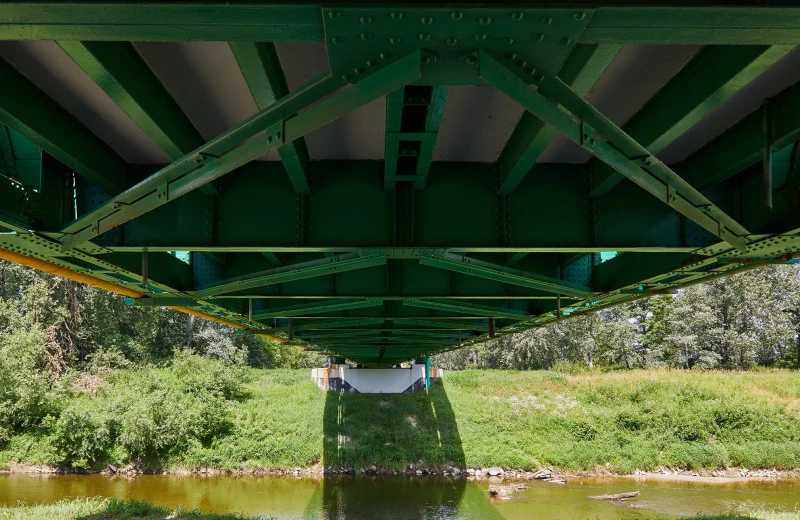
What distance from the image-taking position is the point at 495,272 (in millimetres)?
8836

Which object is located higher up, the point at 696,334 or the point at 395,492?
the point at 696,334

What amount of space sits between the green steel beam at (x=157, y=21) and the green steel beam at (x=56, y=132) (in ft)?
7.51

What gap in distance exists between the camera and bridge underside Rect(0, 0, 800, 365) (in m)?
3.14

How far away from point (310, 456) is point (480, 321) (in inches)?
631

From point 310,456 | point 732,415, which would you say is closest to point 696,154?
point 310,456

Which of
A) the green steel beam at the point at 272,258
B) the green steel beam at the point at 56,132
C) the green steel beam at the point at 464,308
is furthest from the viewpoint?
the green steel beam at the point at 464,308

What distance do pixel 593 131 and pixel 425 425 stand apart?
31.0 meters

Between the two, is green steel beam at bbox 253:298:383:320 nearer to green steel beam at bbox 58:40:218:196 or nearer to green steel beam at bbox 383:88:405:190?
green steel beam at bbox 383:88:405:190

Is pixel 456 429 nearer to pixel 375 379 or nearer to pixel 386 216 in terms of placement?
pixel 375 379

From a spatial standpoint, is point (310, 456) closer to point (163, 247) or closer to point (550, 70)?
point (163, 247)

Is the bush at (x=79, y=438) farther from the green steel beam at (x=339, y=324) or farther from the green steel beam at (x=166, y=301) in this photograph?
the green steel beam at (x=166, y=301)

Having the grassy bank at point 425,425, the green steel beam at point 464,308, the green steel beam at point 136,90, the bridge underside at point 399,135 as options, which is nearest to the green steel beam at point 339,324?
the green steel beam at point 464,308

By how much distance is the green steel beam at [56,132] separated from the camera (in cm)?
509

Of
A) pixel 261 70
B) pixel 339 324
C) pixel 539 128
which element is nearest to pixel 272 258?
pixel 539 128
